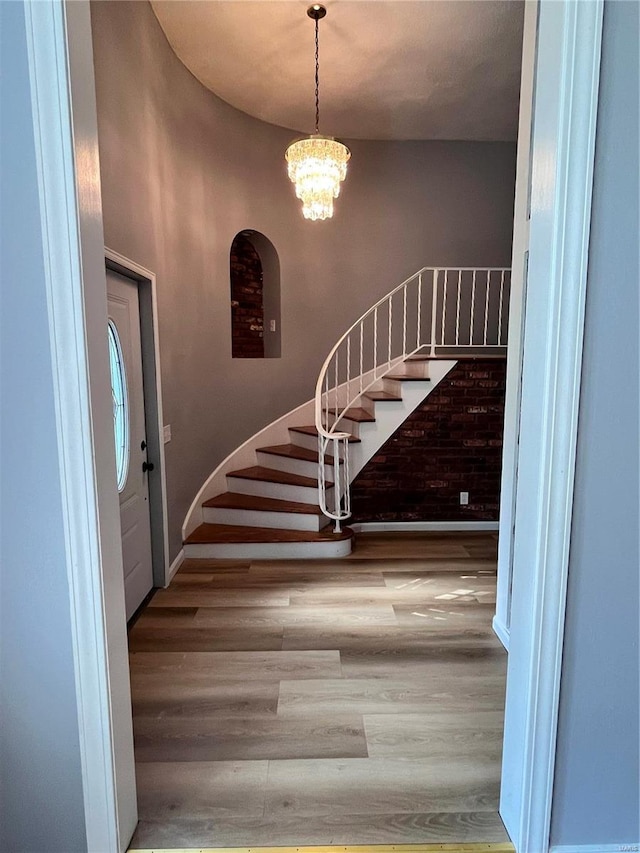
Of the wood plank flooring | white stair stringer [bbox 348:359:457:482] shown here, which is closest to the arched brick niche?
white stair stringer [bbox 348:359:457:482]

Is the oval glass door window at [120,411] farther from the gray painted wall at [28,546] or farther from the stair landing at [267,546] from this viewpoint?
the gray painted wall at [28,546]

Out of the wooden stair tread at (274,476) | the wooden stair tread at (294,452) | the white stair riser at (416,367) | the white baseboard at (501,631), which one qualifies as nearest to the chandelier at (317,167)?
the white stair riser at (416,367)

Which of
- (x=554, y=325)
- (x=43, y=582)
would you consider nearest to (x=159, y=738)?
(x=43, y=582)

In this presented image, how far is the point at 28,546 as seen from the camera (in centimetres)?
125

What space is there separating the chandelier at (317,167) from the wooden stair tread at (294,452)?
2122 mm

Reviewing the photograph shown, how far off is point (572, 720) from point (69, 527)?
4.98 feet

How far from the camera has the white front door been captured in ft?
8.86

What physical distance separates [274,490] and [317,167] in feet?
8.63

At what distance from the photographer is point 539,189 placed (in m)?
1.26

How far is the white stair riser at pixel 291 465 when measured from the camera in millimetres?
4381

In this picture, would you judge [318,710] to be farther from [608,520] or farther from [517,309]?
[517,309]

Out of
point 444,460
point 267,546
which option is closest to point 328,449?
point 444,460

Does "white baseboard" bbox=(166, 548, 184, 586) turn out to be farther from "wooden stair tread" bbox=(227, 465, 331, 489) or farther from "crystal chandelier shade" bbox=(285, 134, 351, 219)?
"crystal chandelier shade" bbox=(285, 134, 351, 219)

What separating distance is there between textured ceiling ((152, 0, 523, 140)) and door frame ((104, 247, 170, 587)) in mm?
1862
